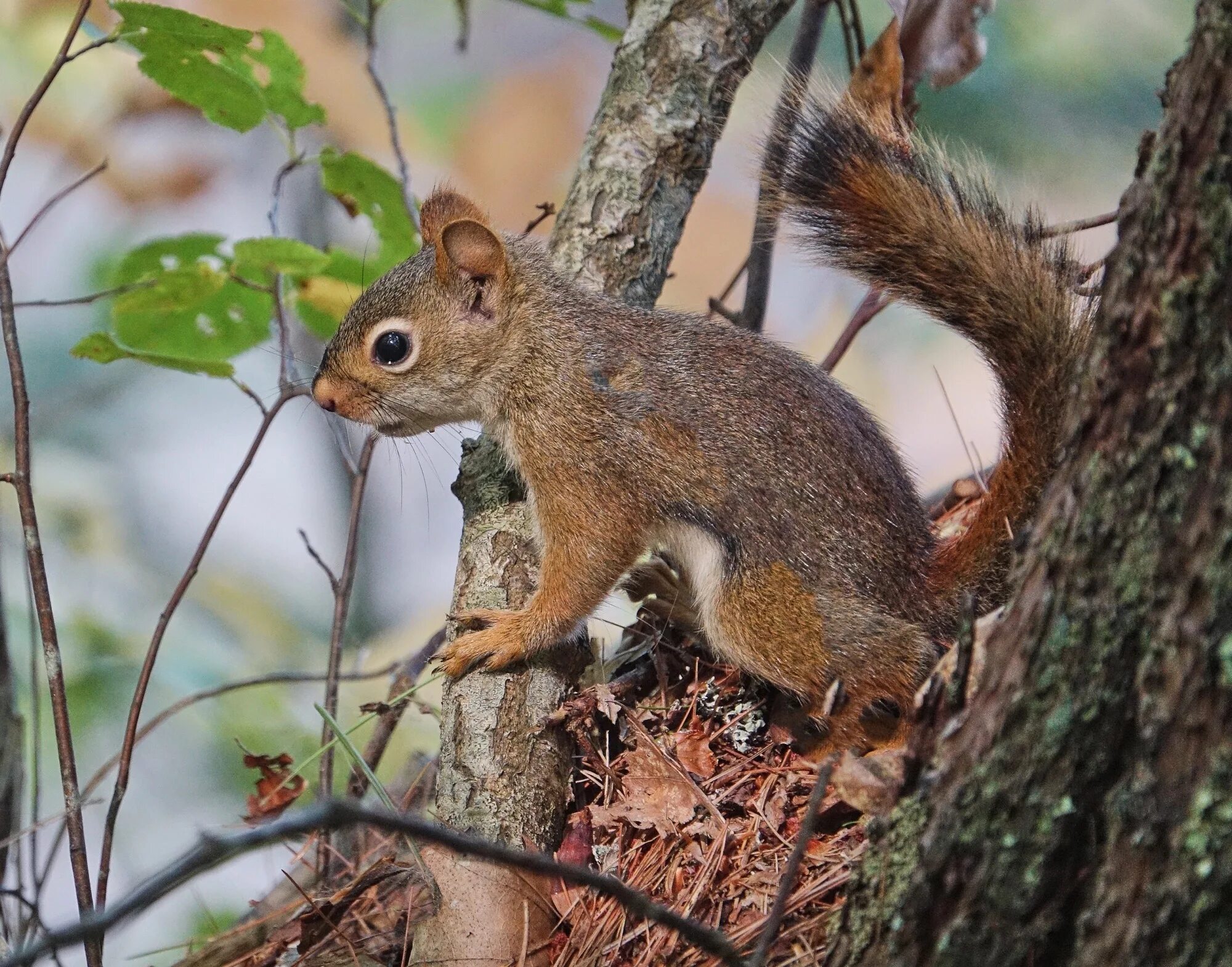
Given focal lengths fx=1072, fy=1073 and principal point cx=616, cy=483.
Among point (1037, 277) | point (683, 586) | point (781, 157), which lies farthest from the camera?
point (683, 586)

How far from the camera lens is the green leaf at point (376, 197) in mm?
2135

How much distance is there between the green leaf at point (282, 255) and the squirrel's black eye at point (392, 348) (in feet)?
0.78

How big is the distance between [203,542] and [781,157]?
127 centimetres

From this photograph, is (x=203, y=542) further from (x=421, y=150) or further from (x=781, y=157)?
(x=421, y=150)

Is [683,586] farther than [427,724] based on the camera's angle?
No

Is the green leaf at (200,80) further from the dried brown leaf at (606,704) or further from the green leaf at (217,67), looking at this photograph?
the dried brown leaf at (606,704)

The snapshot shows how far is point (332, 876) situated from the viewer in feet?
7.02

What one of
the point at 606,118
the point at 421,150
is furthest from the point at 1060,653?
the point at 421,150

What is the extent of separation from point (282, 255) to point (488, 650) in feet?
2.62

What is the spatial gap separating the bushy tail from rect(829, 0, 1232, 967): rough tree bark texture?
810 mm

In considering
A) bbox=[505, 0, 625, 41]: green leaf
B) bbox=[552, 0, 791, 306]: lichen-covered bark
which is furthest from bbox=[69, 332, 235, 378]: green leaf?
bbox=[505, 0, 625, 41]: green leaf

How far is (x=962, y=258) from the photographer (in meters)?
1.77

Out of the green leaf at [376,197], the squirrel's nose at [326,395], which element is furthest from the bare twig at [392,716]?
the green leaf at [376,197]

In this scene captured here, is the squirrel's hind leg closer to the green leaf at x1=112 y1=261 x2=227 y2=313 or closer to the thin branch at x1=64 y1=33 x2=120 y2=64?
the green leaf at x1=112 y1=261 x2=227 y2=313
